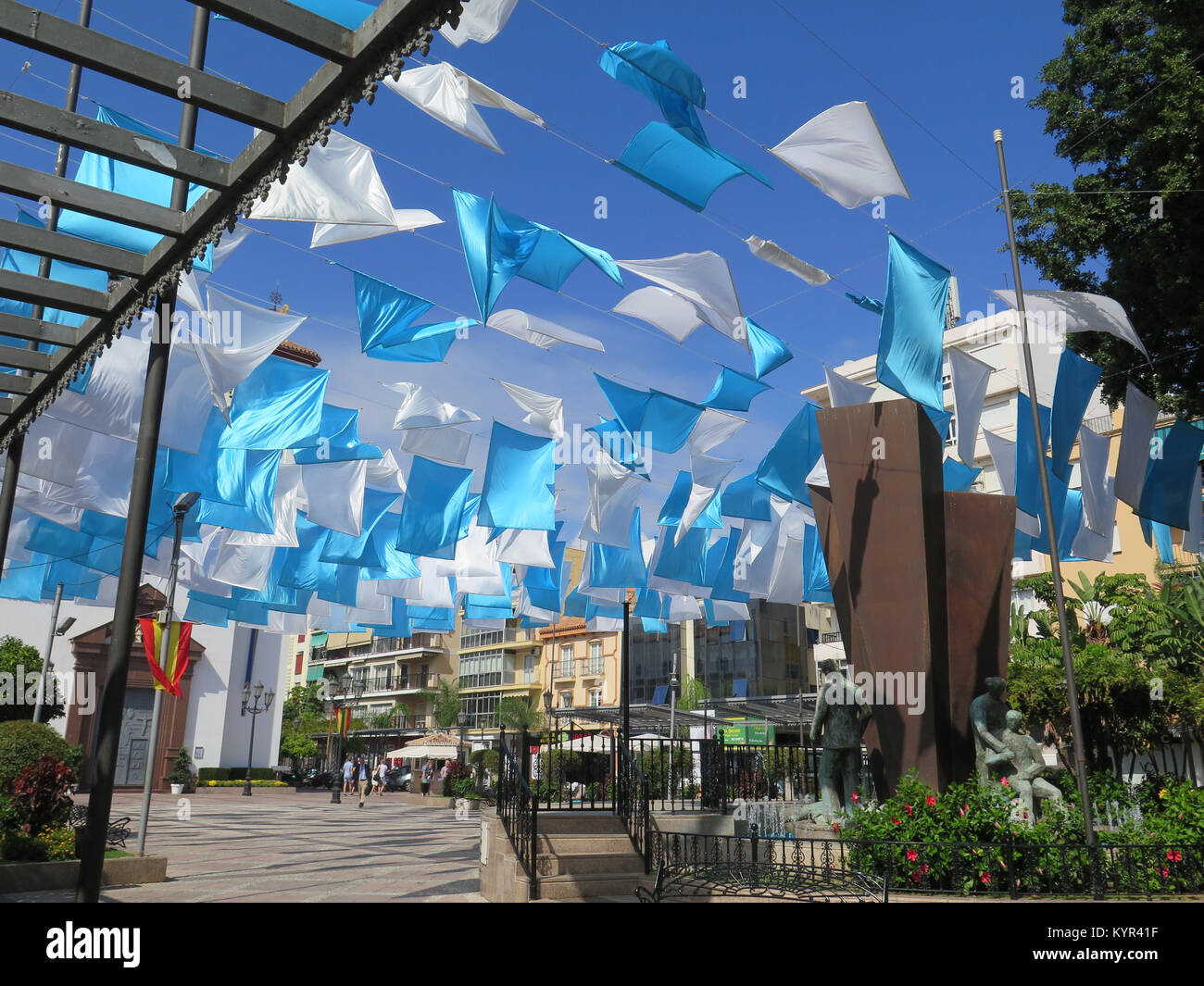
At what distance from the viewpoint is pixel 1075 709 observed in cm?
1055

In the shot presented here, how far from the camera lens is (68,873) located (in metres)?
11.3

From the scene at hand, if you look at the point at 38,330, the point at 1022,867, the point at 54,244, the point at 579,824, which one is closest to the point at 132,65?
the point at 54,244

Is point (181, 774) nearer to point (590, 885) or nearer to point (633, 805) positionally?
point (633, 805)

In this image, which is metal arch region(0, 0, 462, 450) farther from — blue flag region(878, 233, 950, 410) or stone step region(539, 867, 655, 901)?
blue flag region(878, 233, 950, 410)

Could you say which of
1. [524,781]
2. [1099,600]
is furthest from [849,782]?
[1099,600]

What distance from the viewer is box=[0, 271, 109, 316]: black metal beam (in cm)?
637

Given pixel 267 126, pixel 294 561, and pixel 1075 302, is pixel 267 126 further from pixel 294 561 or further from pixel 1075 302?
pixel 294 561

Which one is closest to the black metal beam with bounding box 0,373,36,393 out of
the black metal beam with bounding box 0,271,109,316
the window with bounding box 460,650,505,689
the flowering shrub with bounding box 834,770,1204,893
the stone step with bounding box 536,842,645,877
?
the black metal beam with bounding box 0,271,109,316

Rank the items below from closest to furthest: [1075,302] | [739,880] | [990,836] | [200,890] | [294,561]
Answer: [739,880], [990,836], [200,890], [1075,302], [294,561]

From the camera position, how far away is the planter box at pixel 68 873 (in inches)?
426

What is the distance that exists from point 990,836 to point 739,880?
2678mm

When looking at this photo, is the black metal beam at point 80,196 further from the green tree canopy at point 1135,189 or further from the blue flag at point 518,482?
the green tree canopy at point 1135,189

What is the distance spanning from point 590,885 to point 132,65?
875 cm

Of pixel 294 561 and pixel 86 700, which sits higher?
pixel 294 561
